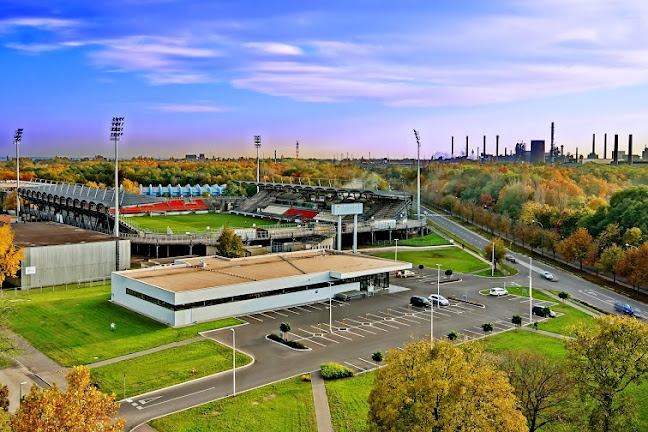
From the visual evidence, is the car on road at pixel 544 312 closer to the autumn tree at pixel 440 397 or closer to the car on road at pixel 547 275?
the car on road at pixel 547 275

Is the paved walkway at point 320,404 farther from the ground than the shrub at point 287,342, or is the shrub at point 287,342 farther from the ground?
the shrub at point 287,342

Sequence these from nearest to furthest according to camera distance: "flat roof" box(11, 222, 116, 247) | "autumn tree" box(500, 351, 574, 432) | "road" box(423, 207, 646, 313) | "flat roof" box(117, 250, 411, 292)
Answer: "autumn tree" box(500, 351, 574, 432)
"flat roof" box(117, 250, 411, 292)
"road" box(423, 207, 646, 313)
"flat roof" box(11, 222, 116, 247)

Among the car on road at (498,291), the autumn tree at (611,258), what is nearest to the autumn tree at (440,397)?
the car on road at (498,291)

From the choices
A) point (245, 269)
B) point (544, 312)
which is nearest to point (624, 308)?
point (544, 312)

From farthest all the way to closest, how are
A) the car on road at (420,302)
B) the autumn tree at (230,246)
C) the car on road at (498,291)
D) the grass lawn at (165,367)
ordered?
the autumn tree at (230,246) < the car on road at (498,291) < the car on road at (420,302) < the grass lawn at (165,367)

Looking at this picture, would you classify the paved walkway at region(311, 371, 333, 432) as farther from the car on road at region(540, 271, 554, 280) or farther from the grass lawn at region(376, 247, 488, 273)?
the car on road at region(540, 271, 554, 280)

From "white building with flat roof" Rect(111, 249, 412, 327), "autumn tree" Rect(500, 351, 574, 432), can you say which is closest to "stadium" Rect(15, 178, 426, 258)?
"white building with flat roof" Rect(111, 249, 412, 327)

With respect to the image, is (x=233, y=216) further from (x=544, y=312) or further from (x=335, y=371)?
(x=335, y=371)

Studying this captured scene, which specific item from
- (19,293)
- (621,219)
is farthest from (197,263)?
(621,219)
